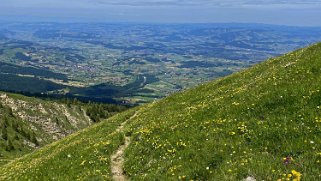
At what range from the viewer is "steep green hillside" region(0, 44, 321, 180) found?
16875 mm

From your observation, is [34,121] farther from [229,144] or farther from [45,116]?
[229,144]

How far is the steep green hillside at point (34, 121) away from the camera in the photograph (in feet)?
269

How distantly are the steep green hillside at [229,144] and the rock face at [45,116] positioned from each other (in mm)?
76277

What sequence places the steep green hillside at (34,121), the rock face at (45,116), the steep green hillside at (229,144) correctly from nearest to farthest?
1. the steep green hillside at (229,144)
2. the steep green hillside at (34,121)
3. the rock face at (45,116)

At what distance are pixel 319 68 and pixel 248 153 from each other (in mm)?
13061

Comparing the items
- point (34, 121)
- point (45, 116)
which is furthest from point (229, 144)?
point (45, 116)

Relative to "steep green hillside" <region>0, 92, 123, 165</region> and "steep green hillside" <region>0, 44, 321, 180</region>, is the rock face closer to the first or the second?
"steep green hillside" <region>0, 92, 123, 165</region>

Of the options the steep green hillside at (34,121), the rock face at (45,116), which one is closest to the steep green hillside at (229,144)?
the steep green hillside at (34,121)

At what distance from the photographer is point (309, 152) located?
1650 cm

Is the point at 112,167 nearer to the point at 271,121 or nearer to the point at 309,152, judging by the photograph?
the point at 271,121

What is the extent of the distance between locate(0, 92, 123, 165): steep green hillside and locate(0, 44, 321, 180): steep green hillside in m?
48.2

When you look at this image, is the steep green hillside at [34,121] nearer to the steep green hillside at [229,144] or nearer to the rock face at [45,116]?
the rock face at [45,116]

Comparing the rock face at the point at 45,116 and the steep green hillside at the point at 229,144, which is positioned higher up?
the steep green hillside at the point at 229,144

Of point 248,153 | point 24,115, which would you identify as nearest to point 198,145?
point 248,153
